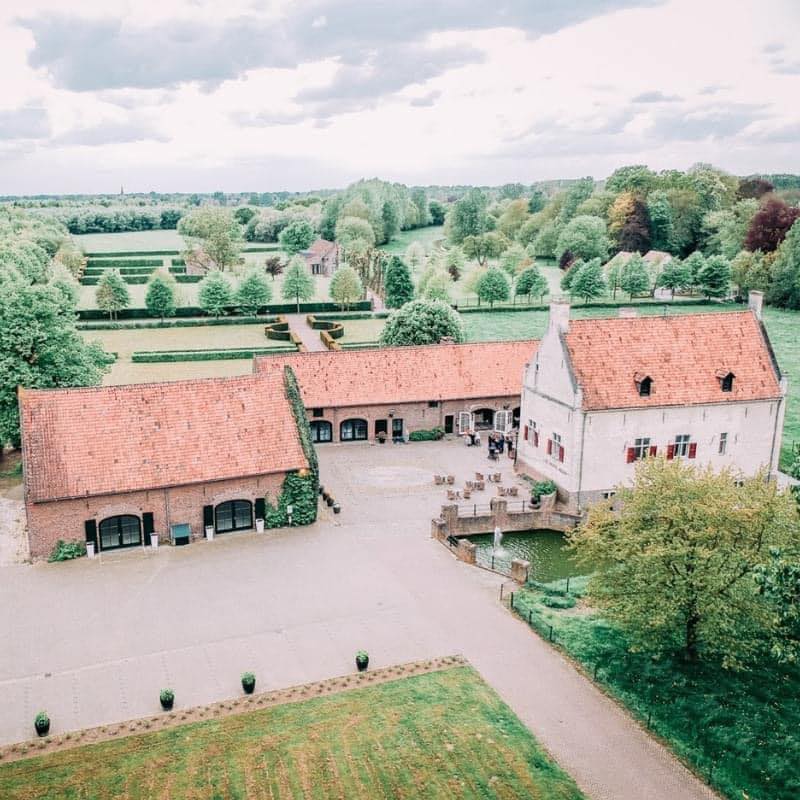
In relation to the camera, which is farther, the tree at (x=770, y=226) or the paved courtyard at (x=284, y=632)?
the tree at (x=770, y=226)

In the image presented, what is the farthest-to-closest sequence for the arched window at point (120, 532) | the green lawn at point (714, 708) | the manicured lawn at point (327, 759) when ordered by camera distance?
1. the arched window at point (120, 532)
2. the green lawn at point (714, 708)
3. the manicured lawn at point (327, 759)

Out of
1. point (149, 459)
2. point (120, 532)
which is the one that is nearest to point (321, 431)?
point (149, 459)

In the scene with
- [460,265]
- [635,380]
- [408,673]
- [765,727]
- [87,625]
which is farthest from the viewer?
[460,265]

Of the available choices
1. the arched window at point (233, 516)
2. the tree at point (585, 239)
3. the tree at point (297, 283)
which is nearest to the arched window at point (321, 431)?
the arched window at point (233, 516)

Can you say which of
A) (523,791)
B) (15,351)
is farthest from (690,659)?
(15,351)

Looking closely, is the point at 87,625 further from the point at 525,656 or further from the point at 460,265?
the point at 460,265

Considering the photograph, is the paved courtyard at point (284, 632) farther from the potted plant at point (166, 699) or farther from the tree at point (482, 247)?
the tree at point (482, 247)

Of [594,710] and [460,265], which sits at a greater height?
[460,265]

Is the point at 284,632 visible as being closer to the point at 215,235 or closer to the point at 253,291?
the point at 253,291
